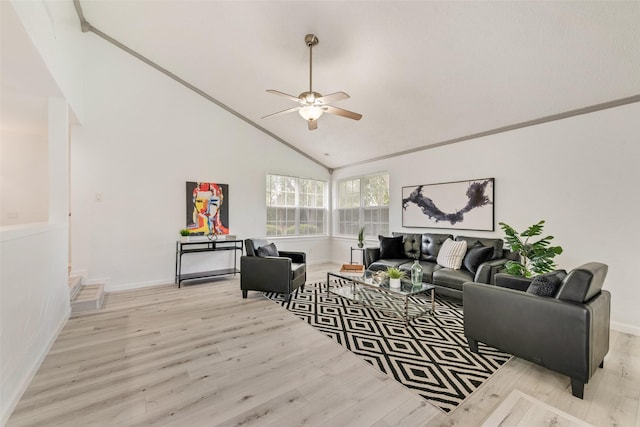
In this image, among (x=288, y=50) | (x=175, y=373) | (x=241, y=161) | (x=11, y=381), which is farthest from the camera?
(x=241, y=161)

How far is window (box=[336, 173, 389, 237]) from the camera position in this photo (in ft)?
19.1

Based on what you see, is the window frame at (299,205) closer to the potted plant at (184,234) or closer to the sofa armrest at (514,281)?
the potted plant at (184,234)

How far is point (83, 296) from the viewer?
141 inches

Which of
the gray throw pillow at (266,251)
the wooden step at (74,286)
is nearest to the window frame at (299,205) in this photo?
the gray throw pillow at (266,251)

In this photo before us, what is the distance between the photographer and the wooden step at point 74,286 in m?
3.51

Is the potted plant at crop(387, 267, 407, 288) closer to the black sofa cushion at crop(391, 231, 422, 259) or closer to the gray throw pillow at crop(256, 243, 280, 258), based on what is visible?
the black sofa cushion at crop(391, 231, 422, 259)

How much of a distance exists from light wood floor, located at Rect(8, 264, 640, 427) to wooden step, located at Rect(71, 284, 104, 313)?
0.47 meters

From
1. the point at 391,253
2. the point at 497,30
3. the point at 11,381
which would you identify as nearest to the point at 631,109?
the point at 497,30

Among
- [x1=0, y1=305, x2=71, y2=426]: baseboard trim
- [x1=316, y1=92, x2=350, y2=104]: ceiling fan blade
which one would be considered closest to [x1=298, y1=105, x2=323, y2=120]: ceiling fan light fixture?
[x1=316, y1=92, x2=350, y2=104]: ceiling fan blade

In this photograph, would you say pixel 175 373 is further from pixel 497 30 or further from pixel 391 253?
pixel 497 30

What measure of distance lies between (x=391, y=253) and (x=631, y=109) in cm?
332

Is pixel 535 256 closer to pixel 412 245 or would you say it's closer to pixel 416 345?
pixel 416 345

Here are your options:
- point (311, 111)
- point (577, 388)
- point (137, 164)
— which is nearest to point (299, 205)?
point (137, 164)

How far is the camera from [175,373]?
2.10m
